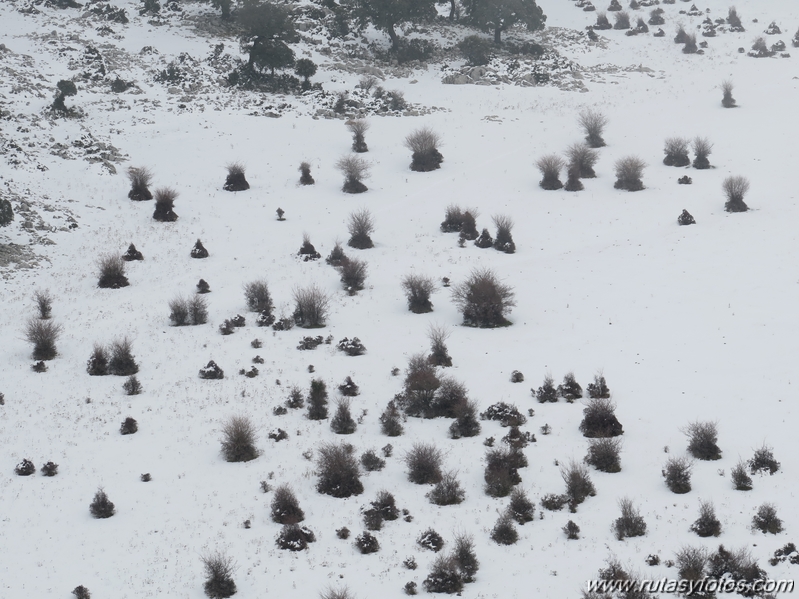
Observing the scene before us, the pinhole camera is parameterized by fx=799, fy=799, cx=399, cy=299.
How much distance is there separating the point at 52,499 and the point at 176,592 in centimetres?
477

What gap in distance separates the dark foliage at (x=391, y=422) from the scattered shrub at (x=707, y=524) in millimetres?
7976

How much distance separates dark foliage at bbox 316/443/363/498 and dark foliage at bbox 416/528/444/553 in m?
2.54

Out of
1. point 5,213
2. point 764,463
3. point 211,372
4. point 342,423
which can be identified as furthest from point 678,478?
point 5,213

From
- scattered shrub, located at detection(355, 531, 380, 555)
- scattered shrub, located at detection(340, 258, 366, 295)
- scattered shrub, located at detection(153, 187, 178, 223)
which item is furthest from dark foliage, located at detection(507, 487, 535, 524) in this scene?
scattered shrub, located at detection(153, 187, 178, 223)

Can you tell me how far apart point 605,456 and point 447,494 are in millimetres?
4225

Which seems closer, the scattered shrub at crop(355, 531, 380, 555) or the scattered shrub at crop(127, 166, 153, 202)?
the scattered shrub at crop(355, 531, 380, 555)

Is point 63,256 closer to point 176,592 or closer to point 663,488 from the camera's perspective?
point 176,592

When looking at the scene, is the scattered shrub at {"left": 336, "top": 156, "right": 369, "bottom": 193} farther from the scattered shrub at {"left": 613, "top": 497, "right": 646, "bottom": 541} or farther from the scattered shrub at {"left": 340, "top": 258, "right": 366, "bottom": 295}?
the scattered shrub at {"left": 613, "top": 497, "right": 646, "bottom": 541}

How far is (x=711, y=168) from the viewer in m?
45.3

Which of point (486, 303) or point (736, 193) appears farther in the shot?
point (736, 193)

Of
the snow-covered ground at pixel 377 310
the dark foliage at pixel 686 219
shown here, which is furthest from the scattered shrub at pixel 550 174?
the dark foliage at pixel 686 219

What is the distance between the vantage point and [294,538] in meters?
16.9

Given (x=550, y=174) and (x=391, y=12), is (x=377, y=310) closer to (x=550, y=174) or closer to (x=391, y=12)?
(x=550, y=174)

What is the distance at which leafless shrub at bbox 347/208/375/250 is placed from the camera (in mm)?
36625
